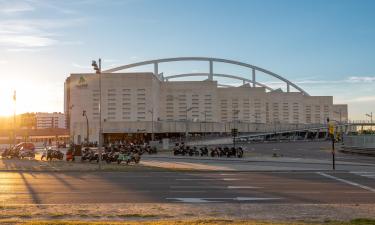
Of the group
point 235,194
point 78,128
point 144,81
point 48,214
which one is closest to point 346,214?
point 235,194

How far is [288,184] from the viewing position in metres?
26.4

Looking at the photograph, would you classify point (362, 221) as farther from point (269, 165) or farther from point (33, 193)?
point (269, 165)

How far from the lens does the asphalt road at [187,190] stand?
792 inches

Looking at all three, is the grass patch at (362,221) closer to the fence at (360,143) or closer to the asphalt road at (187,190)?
the asphalt road at (187,190)

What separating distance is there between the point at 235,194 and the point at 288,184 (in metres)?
5.39

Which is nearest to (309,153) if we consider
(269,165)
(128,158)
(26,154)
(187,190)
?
(269,165)

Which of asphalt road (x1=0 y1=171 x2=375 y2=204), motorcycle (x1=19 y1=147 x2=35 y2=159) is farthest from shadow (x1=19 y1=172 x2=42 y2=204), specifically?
motorcycle (x1=19 y1=147 x2=35 y2=159)

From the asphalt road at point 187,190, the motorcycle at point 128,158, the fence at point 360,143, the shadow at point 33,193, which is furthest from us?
the fence at point 360,143

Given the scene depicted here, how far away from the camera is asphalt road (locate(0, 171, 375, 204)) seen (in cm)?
2012

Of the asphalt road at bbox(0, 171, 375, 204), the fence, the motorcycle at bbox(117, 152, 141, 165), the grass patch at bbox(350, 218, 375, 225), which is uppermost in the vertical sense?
the fence

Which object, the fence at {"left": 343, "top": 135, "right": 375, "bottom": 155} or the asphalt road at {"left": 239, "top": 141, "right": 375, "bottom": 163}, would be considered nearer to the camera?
the asphalt road at {"left": 239, "top": 141, "right": 375, "bottom": 163}

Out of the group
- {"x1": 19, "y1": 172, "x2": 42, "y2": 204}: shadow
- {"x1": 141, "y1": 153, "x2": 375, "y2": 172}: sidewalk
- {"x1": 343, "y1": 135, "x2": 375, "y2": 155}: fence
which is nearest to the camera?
{"x1": 19, "y1": 172, "x2": 42, "y2": 204}: shadow

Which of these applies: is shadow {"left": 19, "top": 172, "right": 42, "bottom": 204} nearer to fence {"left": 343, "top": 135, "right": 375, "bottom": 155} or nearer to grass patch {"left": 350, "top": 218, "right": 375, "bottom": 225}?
grass patch {"left": 350, "top": 218, "right": 375, "bottom": 225}

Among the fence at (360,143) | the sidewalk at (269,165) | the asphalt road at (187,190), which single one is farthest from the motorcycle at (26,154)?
the fence at (360,143)
